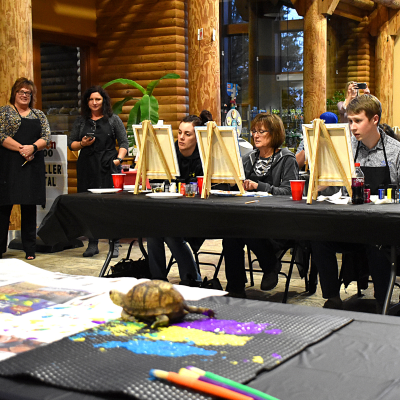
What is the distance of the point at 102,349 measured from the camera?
4.07 feet

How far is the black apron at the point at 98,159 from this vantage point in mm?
5438

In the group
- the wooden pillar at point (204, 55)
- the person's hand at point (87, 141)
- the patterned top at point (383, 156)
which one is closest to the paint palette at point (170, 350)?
the patterned top at point (383, 156)

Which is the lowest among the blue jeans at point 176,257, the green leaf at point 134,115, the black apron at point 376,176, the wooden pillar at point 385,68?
the blue jeans at point 176,257

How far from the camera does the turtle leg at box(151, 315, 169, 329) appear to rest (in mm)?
1350

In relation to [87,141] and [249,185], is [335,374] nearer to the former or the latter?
[249,185]

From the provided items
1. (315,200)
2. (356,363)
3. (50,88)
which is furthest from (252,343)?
(50,88)

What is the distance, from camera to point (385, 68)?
1240 cm

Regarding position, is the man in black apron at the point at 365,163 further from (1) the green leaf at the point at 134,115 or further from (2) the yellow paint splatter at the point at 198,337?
(1) the green leaf at the point at 134,115

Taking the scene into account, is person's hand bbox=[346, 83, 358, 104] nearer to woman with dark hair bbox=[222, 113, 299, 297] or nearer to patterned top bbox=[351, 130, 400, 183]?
woman with dark hair bbox=[222, 113, 299, 297]

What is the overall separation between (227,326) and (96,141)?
4.28 meters

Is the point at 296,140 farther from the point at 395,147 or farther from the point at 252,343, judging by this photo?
the point at 252,343

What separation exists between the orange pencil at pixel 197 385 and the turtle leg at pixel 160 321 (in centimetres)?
28

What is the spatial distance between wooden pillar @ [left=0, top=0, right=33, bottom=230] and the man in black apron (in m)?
3.57

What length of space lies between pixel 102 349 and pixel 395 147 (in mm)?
2620
